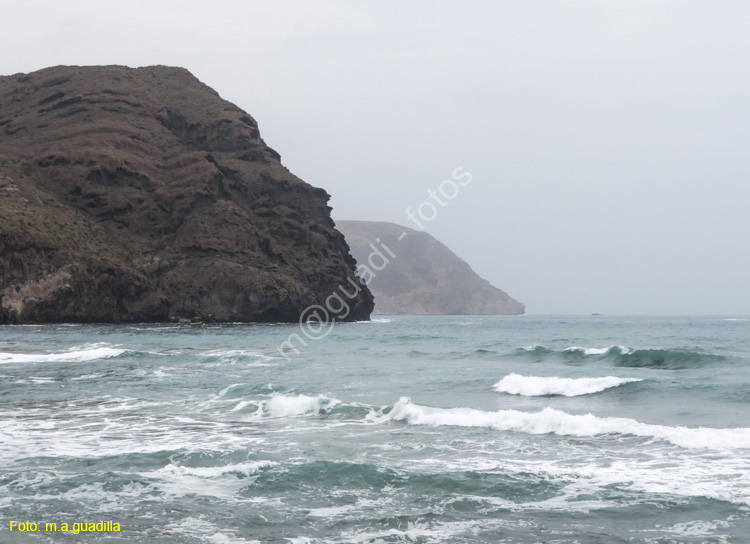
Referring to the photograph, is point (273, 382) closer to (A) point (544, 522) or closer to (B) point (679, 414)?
(B) point (679, 414)

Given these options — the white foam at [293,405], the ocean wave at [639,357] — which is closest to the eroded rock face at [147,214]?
the ocean wave at [639,357]

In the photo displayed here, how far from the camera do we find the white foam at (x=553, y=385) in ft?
74.4

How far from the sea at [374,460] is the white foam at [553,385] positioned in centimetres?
10

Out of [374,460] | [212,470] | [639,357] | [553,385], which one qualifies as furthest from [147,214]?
[374,460]

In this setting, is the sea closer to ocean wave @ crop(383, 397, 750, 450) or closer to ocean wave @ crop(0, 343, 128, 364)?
ocean wave @ crop(383, 397, 750, 450)

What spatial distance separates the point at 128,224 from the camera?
103m

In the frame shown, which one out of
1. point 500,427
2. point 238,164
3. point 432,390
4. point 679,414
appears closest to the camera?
point 500,427

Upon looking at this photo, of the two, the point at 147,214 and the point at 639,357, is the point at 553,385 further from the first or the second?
the point at 147,214

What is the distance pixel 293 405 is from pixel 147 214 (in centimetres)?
9278

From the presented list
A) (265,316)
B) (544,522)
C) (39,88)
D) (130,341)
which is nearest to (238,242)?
(265,316)

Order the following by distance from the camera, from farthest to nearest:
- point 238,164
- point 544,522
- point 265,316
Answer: point 238,164 → point 265,316 → point 544,522

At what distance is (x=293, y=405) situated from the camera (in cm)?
1925

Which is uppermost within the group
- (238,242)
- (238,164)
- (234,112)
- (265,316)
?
(234,112)

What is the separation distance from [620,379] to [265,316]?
79074 millimetres
